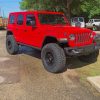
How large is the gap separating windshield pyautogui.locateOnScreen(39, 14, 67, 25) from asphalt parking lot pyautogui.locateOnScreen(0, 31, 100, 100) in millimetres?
1587

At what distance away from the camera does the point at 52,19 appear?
357 inches

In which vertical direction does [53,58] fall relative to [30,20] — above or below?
below

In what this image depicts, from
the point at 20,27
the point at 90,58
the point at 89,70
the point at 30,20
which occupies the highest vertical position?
the point at 30,20

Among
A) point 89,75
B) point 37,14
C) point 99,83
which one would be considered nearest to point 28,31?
point 37,14

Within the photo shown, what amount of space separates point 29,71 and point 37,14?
2.26 metres

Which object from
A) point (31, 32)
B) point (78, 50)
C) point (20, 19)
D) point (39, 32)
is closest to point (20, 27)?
point (20, 19)

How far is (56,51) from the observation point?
7.36 m

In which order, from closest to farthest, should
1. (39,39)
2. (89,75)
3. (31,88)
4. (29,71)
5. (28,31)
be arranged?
(31,88), (89,75), (29,71), (39,39), (28,31)

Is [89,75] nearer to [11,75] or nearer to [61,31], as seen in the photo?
[61,31]

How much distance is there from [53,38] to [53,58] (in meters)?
0.66

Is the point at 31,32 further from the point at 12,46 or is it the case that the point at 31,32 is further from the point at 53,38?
the point at 12,46

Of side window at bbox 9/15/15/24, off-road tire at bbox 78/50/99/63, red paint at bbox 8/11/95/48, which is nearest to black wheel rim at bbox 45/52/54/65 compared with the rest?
red paint at bbox 8/11/95/48

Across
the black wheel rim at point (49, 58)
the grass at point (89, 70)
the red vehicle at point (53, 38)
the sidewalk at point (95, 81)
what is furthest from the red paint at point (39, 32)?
the sidewalk at point (95, 81)

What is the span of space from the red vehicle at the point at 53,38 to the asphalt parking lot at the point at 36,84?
506mm
